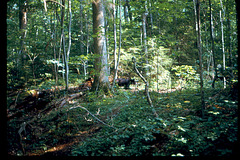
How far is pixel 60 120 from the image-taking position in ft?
16.3

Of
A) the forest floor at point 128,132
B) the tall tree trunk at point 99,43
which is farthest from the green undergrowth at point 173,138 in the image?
the tall tree trunk at point 99,43

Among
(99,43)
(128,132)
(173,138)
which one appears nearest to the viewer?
(173,138)

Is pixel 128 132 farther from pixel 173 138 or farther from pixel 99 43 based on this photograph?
pixel 99 43

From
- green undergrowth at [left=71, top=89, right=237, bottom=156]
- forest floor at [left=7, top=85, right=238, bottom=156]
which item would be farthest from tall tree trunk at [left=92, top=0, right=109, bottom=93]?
green undergrowth at [left=71, top=89, right=237, bottom=156]

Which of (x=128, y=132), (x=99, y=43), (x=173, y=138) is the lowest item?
(x=128, y=132)

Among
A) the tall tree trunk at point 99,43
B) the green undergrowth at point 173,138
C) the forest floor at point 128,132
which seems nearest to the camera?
the green undergrowth at point 173,138

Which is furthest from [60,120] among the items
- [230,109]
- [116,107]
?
[230,109]

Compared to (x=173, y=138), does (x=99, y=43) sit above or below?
above

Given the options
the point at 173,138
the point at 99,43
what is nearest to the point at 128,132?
the point at 173,138

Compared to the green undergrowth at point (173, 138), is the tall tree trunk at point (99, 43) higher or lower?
higher

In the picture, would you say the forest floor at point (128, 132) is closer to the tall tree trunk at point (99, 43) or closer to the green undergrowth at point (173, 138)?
the green undergrowth at point (173, 138)

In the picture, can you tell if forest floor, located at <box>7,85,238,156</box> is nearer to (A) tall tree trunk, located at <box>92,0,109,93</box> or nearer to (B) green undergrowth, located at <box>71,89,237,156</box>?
(B) green undergrowth, located at <box>71,89,237,156</box>

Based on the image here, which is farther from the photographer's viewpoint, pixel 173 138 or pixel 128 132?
pixel 128 132

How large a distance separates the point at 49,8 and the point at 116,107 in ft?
21.0
